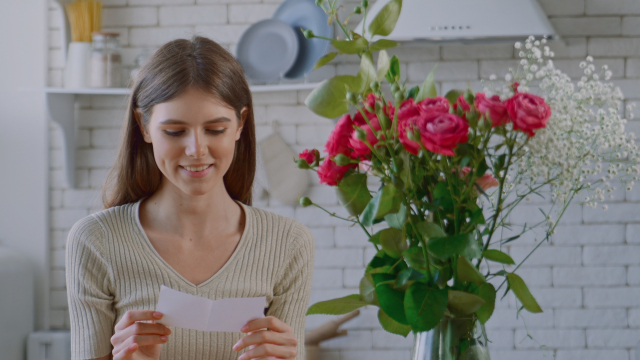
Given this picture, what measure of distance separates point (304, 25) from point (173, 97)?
1.28 meters

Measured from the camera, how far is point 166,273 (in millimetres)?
1516

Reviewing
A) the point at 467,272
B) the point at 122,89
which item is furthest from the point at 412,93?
the point at 122,89

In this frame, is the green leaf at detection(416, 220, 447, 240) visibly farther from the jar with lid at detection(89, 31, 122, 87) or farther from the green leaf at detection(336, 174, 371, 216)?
the jar with lid at detection(89, 31, 122, 87)

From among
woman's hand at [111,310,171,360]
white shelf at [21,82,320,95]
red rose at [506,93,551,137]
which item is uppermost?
white shelf at [21,82,320,95]

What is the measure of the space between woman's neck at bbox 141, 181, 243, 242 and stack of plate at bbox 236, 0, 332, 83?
3.44 ft

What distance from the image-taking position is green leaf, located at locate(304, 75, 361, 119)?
923 mm

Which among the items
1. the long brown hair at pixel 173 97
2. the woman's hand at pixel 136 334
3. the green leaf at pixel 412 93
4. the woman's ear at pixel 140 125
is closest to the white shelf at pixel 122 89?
the long brown hair at pixel 173 97

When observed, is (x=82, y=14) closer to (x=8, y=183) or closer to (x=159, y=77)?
(x=8, y=183)

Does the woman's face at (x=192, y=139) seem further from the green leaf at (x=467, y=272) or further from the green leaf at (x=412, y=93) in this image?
the green leaf at (x=467, y=272)

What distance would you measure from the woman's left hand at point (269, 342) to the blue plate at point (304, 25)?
4.61 feet

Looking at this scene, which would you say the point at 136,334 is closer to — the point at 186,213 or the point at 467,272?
the point at 186,213

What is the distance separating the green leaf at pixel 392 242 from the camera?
0.93 metres

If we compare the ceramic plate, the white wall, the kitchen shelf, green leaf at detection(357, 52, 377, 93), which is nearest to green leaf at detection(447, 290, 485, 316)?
green leaf at detection(357, 52, 377, 93)

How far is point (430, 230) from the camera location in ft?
2.83
